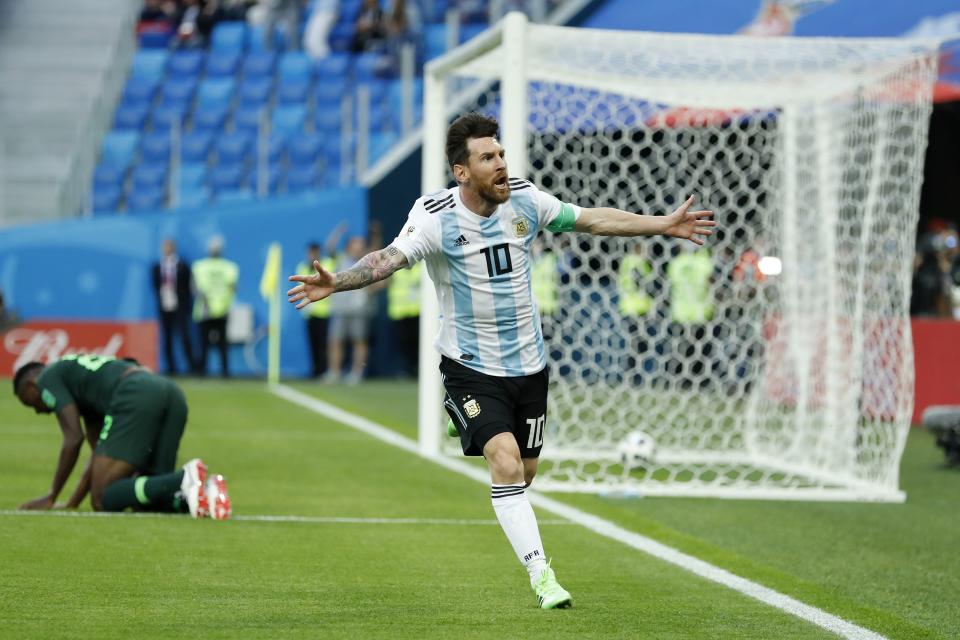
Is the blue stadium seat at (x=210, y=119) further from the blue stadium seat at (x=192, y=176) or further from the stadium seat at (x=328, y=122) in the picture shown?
the stadium seat at (x=328, y=122)

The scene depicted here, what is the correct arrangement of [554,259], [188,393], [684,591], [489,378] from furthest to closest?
1. [188,393]
2. [554,259]
3. [684,591]
4. [489,378]

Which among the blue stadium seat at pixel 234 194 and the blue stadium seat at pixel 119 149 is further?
the blue stadium seat at pixel 119 149

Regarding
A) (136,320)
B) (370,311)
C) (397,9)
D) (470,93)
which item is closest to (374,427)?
(470,93)

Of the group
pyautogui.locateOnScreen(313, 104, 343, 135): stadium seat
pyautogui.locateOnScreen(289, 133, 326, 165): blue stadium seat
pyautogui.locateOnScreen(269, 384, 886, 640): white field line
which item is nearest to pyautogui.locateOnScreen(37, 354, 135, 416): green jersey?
pyautogui.locateOnScreen(269, 384, 886, 640): white field line

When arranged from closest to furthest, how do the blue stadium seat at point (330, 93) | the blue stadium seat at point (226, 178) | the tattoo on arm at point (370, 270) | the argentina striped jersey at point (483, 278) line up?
the tattoo on arm at point (370, 270)
the argentina striped jersey at point (483, 278)
the blue stadium seat at point (226, 178)
the blue stadium seat at point (330, 93)

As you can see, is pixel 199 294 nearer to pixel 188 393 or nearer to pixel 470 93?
pixel 188 393

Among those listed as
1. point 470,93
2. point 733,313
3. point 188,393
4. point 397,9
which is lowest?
point 188,393

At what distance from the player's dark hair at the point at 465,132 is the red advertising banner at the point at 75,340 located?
1583 cm

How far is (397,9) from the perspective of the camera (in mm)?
26094

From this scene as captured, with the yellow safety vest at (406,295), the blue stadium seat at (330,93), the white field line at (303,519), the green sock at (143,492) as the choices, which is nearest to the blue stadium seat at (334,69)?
the blue stadium seat at (330,93)

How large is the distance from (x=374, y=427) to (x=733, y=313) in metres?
3.55

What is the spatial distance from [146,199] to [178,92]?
2.48 m

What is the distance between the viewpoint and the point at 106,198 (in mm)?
25250

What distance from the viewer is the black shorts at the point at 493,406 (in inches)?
237
